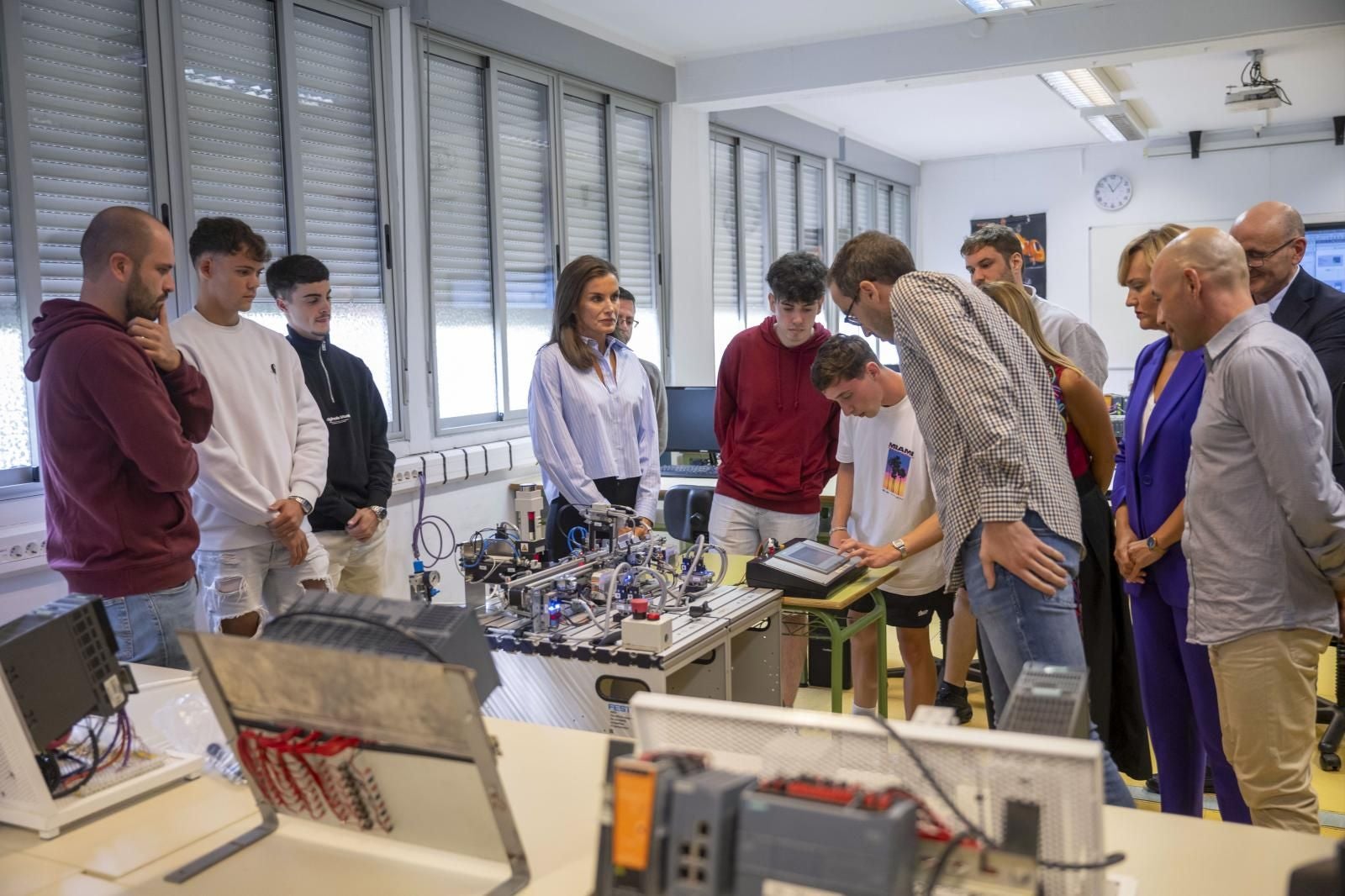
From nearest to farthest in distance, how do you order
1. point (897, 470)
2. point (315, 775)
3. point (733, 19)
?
point (315, 775) < point (897, 470) < point (733, 19)

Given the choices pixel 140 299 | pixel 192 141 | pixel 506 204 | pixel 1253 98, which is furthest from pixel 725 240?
pixel 140 299

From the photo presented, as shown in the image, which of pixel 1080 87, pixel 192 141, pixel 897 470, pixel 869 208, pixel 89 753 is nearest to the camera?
pixel 89 753

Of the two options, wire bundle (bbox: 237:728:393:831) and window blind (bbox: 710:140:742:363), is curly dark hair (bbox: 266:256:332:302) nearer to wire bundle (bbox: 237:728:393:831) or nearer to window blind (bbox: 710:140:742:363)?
wire bundle (bbox: 237:728:393:831)

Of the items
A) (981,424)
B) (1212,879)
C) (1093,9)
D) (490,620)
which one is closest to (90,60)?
(490,620)

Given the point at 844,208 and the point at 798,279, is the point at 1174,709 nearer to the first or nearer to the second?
the point at 798,279

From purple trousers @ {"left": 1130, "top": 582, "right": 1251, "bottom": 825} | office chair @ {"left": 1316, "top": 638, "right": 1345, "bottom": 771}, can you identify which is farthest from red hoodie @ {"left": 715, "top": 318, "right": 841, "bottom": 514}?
office chair @ {"left": 1316, "top": 638, "right": 1345, "bottom": 771}

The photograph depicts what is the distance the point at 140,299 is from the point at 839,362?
173cm

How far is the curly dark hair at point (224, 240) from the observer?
281 cm

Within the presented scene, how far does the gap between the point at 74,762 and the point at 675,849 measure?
1.14 meters

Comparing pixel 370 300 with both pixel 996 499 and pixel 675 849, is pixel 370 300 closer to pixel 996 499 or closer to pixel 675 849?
pixel 996 499

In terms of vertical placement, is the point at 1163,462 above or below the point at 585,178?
below

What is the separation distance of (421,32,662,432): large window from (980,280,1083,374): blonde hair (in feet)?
9.23

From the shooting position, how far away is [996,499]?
1.95 meters

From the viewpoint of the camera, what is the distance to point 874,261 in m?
2.23
